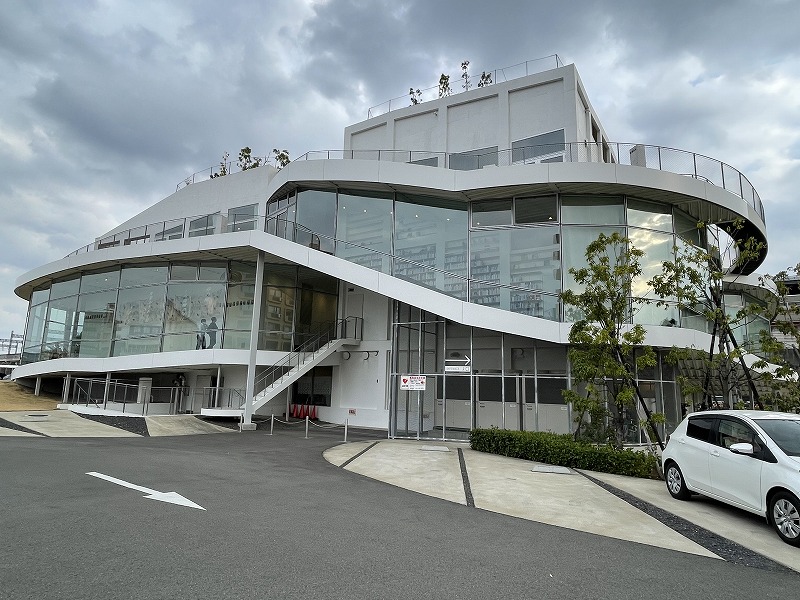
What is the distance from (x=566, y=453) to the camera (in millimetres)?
12297

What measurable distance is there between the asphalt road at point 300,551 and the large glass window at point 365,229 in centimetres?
1143

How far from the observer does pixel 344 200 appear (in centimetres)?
2119

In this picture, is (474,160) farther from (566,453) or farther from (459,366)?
(566,453)

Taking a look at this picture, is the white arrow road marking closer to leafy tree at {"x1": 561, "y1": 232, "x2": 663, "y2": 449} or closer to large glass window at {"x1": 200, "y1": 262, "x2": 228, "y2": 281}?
leafy tree at {"x1": 561, "y1": 232, "x2": 663, "y2": 449}

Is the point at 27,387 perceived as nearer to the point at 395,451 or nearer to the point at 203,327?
the point at 203,327

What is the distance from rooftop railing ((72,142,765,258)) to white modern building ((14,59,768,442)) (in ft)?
0.25

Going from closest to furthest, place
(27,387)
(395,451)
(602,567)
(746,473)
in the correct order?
(602,567) < (746,473) < (395,451) < (27,387)

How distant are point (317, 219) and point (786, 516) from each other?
59.3 feet

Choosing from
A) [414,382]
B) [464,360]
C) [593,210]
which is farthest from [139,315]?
[593,210]

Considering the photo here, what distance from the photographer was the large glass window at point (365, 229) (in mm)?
19156

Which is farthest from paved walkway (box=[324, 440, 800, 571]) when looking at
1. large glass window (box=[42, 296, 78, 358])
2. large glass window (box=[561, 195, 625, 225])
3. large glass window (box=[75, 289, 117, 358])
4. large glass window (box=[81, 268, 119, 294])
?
large glass window (box=[42, 296, 78, 358])

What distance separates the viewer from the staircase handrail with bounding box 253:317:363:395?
21.2 metres

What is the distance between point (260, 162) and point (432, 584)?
Answer: 31.6 m

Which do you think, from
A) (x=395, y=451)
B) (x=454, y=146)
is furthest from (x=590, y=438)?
(x=454, y=146)
